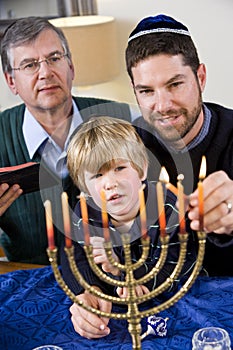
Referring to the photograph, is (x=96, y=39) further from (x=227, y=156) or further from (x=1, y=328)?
(x=1, y=328)

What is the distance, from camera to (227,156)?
1467 millimetres

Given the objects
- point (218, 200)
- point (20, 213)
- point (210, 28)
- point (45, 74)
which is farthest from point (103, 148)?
point (210, 28)

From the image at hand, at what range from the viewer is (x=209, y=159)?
1.47 metres

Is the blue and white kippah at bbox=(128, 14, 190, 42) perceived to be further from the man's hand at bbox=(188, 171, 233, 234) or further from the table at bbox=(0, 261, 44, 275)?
the table at bbox=(0, 261, 44, 275)

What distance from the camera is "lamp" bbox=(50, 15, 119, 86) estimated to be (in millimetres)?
2246

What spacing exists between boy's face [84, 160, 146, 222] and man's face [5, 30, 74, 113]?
0.50 meters

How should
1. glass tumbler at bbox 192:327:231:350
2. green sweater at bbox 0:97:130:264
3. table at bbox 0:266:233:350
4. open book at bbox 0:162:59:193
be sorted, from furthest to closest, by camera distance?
1. green sweater at bbox 0:97:130:264
2. open book at bbox 0:162:59:193
3. table at bbox 0:266:233:350
4. glass tumbler at bbox 192:327:231:350

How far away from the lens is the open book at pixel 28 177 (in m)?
1.42

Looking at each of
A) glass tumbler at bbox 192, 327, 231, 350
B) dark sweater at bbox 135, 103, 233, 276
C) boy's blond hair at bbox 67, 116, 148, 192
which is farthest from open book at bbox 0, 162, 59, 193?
glass tumbler at bbox 192, 327, 231, 350

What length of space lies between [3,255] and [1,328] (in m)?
0.76

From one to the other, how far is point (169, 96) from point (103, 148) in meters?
0.27

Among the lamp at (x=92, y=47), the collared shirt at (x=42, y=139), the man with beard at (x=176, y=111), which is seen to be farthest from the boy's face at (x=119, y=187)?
the lamp at (x=92, y=47)

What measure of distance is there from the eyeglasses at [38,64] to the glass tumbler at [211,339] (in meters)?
0.93

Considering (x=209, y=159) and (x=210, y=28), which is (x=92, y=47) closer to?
(x=210, y=28)
